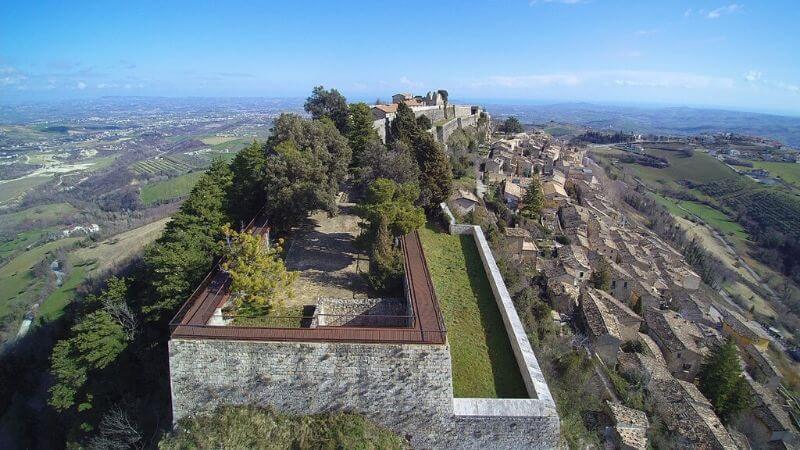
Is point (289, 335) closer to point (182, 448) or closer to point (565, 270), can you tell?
point (182, 448)

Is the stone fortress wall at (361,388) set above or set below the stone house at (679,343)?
above

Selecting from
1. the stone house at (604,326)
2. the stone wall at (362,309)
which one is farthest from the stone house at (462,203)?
the stone wall at (362,309)

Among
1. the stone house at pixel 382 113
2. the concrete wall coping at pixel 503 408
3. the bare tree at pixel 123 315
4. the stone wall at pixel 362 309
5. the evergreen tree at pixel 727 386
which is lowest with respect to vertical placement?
the evergreen tree at pixel 727 386

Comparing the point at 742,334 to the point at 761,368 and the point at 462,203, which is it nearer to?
the point at 761,368

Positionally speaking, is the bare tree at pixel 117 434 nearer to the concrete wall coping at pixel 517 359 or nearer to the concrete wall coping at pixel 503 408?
the concrete wall coping at pixel 503 408

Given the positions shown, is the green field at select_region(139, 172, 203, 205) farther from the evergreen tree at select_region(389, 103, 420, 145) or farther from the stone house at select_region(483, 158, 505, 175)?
the stone house at select_region(483, 158, 505, 175)

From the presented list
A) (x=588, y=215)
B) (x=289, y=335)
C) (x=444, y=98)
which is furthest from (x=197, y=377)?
(x=444, y=98)
